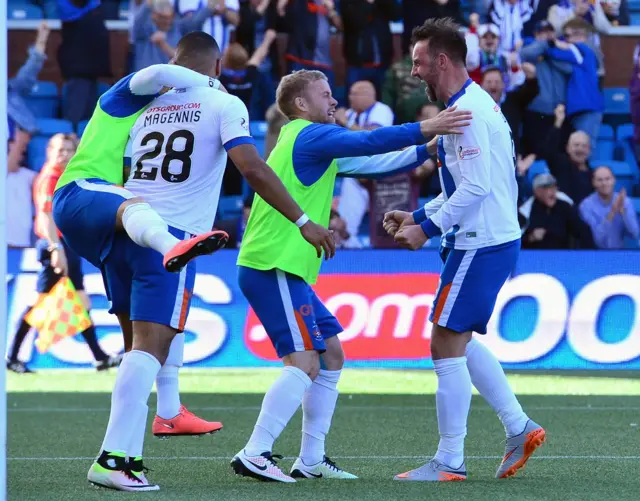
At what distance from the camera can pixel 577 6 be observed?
13695 millimetres

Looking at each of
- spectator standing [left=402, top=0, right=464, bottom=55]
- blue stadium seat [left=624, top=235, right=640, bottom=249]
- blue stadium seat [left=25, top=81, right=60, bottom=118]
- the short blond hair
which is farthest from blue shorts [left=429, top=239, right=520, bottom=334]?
blue stadium seat [left=25, top=81, right=60, bottom=118]

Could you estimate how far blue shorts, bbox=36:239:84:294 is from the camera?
10.9 m

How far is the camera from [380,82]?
13094 mm

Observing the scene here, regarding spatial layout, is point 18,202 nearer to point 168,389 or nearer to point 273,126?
point 273,126

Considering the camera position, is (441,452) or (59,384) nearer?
(441,452)

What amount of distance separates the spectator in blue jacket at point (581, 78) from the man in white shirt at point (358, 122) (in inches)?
81.6

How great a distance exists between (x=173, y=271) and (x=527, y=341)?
647cm

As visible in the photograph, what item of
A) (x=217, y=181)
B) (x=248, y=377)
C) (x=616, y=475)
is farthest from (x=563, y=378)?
(x=217, y=181)

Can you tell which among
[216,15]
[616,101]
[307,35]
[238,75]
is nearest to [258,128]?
[238,75]

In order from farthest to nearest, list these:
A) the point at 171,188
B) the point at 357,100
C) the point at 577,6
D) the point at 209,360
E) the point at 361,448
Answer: the point at 577,6
the point at 357,100
the point at 209,360
the point at 361,448
the point at 171,188

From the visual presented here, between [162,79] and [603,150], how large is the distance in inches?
363

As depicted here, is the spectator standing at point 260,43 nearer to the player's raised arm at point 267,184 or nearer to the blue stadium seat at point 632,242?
the blue stadium seat at point 632,242

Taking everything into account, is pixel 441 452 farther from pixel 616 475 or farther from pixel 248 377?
pixel 248 377

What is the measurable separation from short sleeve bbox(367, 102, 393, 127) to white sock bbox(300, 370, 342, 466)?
6641 mm
